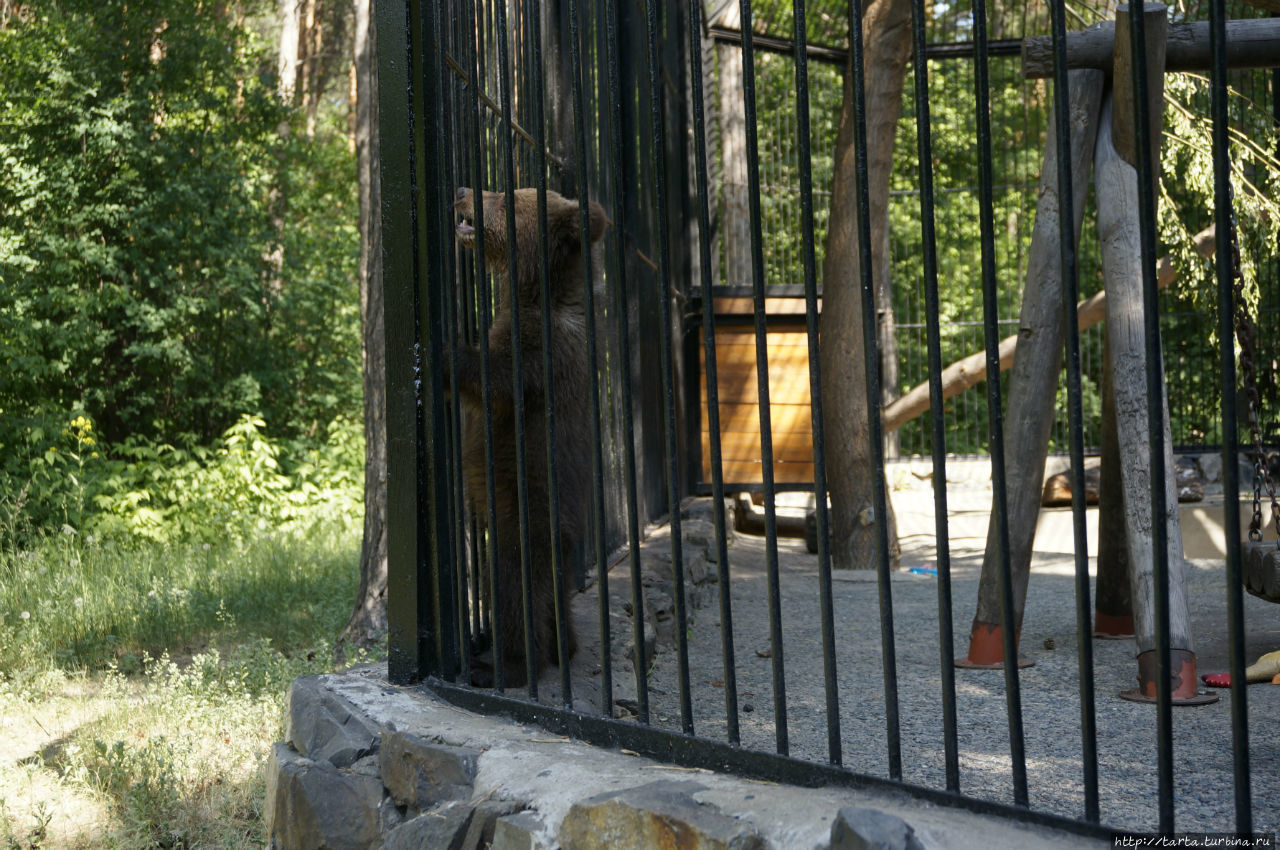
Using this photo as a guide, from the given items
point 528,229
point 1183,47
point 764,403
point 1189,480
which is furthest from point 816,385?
point 1189,480

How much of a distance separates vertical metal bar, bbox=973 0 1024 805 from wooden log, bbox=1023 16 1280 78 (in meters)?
2.27

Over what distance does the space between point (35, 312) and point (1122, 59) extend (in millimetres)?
12533

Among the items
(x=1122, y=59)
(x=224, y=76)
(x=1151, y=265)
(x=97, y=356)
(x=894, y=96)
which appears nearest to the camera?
(x=1151, y=265)

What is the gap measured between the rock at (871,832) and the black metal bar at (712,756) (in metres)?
0.19

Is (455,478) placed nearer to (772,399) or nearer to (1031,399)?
(1031,399)

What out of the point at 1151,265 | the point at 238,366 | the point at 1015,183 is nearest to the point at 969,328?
the point at 1015,183

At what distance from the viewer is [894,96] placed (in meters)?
8.02

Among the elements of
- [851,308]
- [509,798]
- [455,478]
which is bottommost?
[509,798]

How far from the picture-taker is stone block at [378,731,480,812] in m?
2.64

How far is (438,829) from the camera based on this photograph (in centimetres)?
259

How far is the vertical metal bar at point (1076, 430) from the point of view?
6.13 feet

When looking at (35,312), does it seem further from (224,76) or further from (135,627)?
(135,627)

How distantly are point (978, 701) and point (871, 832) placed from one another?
2172 millimetres

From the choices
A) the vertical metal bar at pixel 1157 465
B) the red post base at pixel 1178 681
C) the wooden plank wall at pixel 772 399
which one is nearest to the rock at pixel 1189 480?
the wooden plank wall at pixel 772 399
